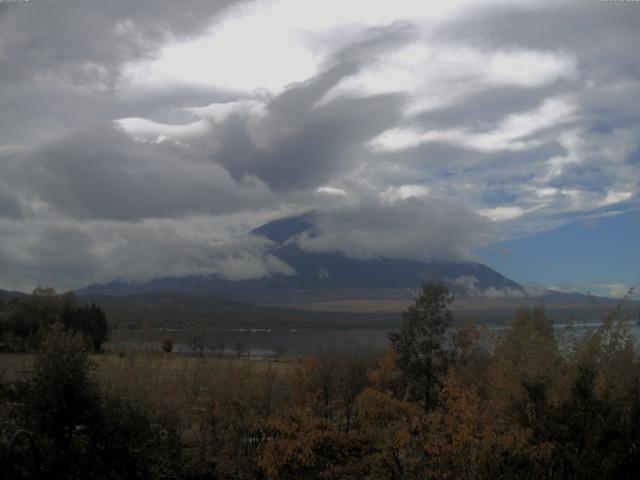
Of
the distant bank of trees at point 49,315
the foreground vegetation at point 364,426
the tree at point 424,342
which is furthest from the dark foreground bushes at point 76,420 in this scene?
the distant bank of trees at point 49,315

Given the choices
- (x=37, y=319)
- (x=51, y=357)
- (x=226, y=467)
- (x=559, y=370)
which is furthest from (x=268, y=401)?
(x=37, y=319)

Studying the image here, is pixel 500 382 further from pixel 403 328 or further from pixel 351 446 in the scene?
pixel 403 328

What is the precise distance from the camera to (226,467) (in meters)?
14.1

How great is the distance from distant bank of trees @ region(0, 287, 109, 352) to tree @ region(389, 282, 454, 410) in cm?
3564

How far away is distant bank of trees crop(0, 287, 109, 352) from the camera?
5175 cm

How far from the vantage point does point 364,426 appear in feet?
46.9

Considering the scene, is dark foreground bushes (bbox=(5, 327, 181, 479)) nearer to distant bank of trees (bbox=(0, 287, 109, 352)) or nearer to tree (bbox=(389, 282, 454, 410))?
tree (bbox=(389, 282, 454, 410))

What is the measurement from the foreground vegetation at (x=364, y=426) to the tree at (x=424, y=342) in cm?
435

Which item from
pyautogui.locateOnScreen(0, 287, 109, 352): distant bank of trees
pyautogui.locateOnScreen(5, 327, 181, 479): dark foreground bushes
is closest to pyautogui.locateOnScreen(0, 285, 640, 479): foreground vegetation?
pyautogui.locateOnScreen(5, 327, 181, 479): dark foreground bushes

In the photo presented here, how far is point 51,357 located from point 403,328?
11.7 metres

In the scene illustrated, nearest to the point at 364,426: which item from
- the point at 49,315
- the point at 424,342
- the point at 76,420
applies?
the point at 76,420

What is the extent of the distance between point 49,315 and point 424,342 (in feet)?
143

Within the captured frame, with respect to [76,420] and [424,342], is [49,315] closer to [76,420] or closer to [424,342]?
[424,342]

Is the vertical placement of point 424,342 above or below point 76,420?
above
